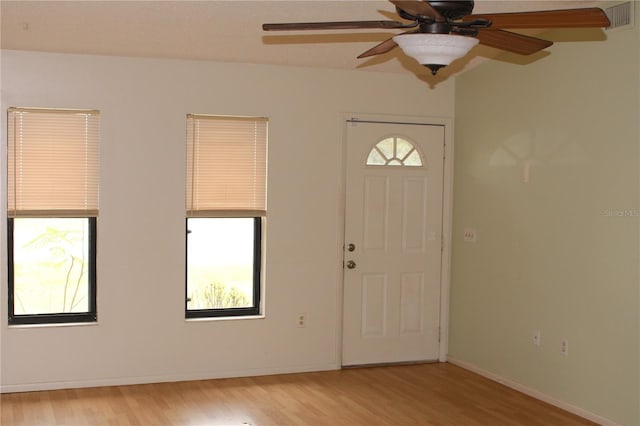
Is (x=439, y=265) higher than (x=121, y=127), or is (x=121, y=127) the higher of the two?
(x=121, y=127)

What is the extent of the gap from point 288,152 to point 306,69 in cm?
71

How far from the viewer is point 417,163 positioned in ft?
21.3

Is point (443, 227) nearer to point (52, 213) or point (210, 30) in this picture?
point (210, 30)

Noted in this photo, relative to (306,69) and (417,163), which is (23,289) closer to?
(306,69)

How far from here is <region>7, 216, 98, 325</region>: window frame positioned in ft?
18.0

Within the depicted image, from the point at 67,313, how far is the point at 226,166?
167 cm

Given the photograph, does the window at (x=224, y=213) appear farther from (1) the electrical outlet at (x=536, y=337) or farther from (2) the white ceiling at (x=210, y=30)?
(1) the electrical outlet at (x=536, y=337)

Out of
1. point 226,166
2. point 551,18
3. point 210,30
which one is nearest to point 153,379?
point 226,166

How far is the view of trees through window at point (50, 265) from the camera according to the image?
5.54 metres

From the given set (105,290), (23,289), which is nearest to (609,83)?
(105,290)


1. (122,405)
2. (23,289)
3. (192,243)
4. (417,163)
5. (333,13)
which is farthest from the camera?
(417,163)

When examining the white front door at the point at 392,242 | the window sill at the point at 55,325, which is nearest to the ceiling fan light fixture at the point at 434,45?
the white front door at the point at 392,242

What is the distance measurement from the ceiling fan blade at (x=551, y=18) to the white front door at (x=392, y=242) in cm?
343

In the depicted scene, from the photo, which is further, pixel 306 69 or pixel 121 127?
pixel 306 69
